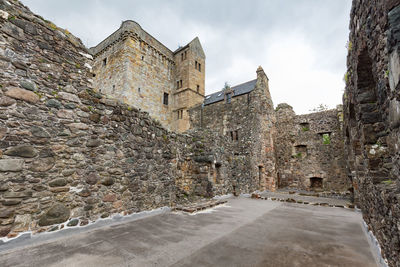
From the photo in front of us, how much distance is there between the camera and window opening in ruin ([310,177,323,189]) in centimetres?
1398

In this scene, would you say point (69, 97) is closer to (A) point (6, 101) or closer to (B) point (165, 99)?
(A) point (6, 101)

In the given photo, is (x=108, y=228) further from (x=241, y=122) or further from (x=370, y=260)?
(x=241, y=122)

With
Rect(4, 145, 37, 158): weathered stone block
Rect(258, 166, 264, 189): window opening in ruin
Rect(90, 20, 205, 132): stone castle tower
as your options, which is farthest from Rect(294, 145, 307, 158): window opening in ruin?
Rect(4, 145, 37, 158): weathered stone block

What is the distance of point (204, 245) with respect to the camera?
10.3 ft

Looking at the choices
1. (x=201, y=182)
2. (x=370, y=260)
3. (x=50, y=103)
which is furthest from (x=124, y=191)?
(x=370, y=260)

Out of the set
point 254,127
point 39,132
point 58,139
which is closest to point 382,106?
point 58,139

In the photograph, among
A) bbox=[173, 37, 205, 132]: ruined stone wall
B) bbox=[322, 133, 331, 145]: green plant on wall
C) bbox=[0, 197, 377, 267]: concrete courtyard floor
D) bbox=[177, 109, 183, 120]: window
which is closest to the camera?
bbox=[0, 197, 377, 267]: concrete courtyard floor

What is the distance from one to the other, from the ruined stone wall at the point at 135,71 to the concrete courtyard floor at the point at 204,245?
13892 mm

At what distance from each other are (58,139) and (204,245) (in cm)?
337

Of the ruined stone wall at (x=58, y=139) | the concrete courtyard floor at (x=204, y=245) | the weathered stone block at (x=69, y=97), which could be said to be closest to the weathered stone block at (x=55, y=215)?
the ruined stone wall at (x=58, y=139)

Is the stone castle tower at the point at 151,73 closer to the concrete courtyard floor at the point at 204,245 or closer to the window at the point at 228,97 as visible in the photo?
the window at the point at 228,97

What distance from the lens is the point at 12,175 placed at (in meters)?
3.03

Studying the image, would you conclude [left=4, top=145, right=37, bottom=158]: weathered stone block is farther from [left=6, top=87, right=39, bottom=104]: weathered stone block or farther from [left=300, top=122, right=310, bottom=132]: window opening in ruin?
[left=300, top=122, right=310, bottom=132]: window opening in ruin

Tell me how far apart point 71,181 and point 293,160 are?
593 inches
